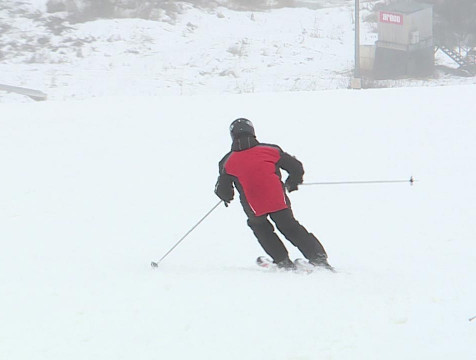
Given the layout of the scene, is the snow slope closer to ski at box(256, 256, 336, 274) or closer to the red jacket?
ski at box(256, 256, 336, 274)

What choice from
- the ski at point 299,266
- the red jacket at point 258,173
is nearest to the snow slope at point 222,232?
the ski at point 299,266

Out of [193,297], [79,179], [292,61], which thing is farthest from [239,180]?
[292,61]

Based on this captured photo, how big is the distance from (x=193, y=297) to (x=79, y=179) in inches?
218

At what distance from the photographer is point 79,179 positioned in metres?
10.4

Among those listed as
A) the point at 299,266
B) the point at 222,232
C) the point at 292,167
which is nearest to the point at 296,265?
A: the point at 299,266

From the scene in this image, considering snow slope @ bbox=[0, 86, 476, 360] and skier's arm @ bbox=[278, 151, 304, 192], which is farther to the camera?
skier's arm @ bbox=[278, 151, 304, 192]

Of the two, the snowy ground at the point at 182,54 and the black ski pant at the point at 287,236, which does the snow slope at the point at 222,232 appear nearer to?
the black ski pant at the point at 287,236

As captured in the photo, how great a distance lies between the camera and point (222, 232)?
8.20 m

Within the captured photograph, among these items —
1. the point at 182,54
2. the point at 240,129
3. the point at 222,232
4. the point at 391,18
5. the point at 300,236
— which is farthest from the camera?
the point at 391,18

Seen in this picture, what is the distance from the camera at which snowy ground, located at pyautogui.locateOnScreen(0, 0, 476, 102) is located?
Answer: 84.7ft

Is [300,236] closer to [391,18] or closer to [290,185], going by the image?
[290,185]

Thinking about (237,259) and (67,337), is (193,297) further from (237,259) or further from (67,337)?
(237,259)

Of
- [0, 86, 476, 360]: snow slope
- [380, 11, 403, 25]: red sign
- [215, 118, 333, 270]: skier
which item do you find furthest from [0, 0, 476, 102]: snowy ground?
[215, 118, 333, 270]: skier

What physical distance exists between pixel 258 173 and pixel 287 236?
22.1 inches
